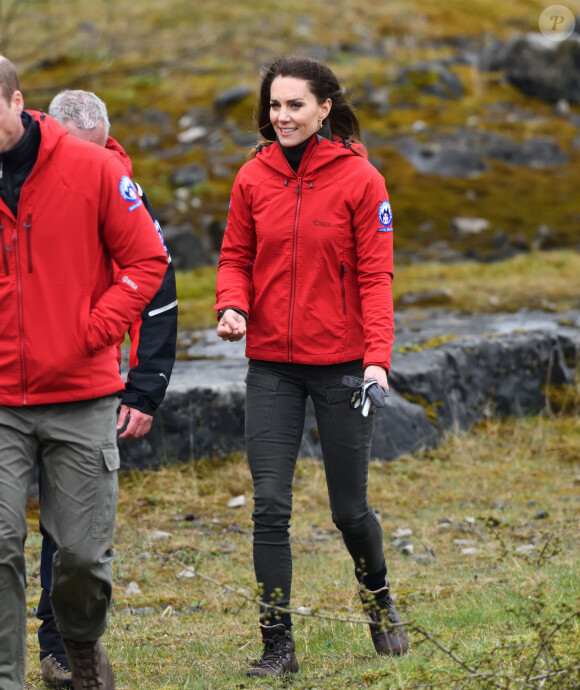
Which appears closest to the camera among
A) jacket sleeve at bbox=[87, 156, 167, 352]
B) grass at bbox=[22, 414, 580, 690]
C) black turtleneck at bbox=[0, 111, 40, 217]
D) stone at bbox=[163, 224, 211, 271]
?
black turtleneck at bbox=[0, 111, 40, 217]

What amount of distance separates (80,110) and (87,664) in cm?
241

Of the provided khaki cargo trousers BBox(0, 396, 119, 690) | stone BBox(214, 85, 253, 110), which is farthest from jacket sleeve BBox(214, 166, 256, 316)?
stone BBox(214, 85, 253, 110)

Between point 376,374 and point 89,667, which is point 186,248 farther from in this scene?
point 89,667

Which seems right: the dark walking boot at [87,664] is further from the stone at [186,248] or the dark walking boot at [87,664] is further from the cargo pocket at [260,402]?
the stone at [186,248]

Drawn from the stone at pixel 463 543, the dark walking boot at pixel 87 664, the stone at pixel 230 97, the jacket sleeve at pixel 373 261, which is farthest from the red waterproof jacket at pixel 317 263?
the stone at pixel 230 97

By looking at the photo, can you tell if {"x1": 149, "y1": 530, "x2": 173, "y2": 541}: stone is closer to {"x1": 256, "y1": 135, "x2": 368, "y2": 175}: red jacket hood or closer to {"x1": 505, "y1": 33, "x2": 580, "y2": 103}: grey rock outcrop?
{"x1": 256, "y1": 135, "x2": 368, "y2": 175}: red jacket hood

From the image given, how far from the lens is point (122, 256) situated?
4.00 m

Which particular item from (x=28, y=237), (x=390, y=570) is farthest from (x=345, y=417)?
(x=390, y=570)

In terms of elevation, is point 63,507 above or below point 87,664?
above

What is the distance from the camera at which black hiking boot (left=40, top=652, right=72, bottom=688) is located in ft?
15.4

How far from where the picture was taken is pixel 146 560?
7.12 metres

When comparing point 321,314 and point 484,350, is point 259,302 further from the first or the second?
point 484,350

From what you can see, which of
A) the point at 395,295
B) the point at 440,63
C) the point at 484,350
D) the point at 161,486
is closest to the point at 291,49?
the point at 440,63

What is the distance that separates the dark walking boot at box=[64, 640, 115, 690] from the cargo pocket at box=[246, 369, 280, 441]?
119 cm
